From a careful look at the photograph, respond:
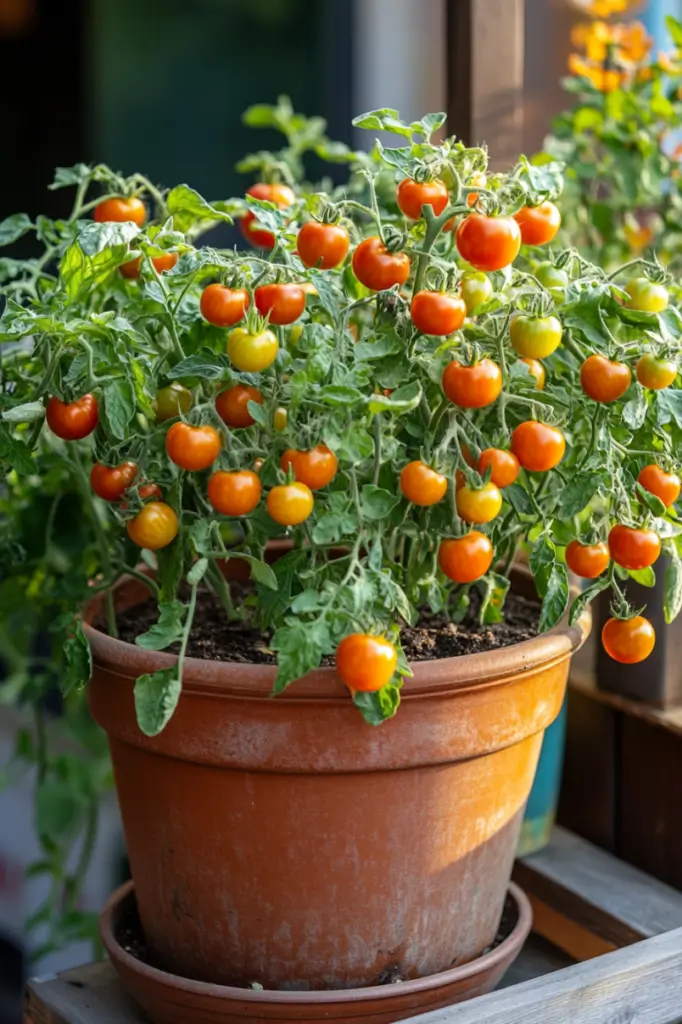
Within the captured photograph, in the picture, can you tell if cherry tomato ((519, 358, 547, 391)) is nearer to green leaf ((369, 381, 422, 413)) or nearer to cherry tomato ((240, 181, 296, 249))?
green leaf ((369, 381, 422, 413))

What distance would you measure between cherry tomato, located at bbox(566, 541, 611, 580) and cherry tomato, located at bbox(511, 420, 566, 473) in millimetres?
92

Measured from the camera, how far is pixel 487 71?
1450 millimetres

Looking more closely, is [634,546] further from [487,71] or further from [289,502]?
[487,71]

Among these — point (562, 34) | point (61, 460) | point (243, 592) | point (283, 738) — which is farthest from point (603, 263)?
point (562, 34)

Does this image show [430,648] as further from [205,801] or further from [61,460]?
[61,460]

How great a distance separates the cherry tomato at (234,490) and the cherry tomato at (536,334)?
22 centimetres

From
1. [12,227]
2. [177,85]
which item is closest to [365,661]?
[12,227]

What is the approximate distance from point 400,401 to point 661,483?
0.73ft

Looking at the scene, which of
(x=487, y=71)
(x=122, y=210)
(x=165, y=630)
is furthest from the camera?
(x=487, y=71)

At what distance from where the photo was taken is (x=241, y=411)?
924mm

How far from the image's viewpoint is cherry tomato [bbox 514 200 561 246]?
36.7 inches

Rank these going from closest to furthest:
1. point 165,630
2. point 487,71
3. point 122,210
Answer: point 165,630, point 122,210, point 487,71

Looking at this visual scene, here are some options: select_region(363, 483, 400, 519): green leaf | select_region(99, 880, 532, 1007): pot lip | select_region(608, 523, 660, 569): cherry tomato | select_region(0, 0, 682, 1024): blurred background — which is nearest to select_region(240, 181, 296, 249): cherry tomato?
select_region(363, 483, 400, 519): green leaf

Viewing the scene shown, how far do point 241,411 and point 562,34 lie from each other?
187 cm
